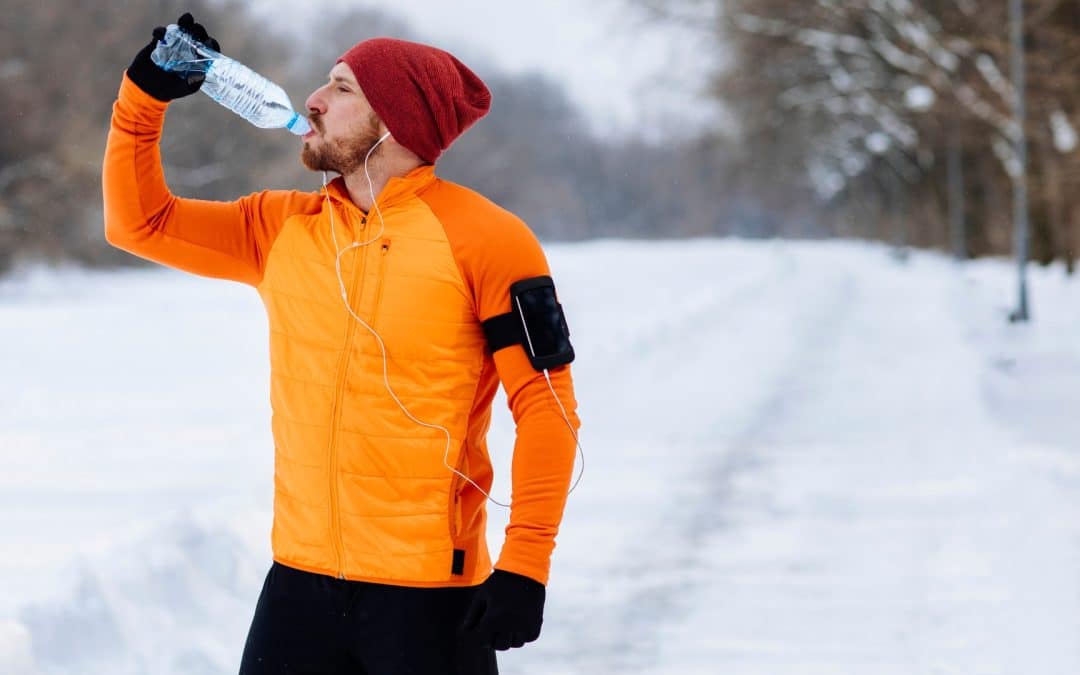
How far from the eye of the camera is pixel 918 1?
29359 mm

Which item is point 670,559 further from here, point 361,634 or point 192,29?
point 192,29

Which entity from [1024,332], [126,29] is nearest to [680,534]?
[1024,332]

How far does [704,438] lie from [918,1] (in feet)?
71.5

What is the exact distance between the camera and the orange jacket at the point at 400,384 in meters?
2.59

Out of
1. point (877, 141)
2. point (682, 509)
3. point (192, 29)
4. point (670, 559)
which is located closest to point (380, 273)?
point (192, 29)

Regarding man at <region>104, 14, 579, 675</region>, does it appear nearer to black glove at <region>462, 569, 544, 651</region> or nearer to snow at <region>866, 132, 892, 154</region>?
black glove at <region>462, 569, 544, 651</region>

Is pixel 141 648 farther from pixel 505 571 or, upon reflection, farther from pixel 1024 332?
pixel 1024 332

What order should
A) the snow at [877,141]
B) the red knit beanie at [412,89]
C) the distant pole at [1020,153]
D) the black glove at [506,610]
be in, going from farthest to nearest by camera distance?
the snow at [877,141] → the distant pole at [1020,153] → the red knit beanie at [412,89] → the black glove at [506,610]

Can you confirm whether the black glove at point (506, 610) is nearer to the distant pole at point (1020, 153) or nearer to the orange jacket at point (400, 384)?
the orange jacket at point (400, 384)

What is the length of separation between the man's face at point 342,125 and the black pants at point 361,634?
0.79m

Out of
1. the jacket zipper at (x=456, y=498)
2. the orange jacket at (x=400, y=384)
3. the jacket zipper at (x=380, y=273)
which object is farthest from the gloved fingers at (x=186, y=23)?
the jacket zipper at (x=456, y=498)

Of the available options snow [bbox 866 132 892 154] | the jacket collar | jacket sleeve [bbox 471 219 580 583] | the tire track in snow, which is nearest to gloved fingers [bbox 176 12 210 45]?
the jacket collar

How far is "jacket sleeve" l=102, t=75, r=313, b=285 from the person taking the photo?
267 centimetres

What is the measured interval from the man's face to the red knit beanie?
0.02 metres
